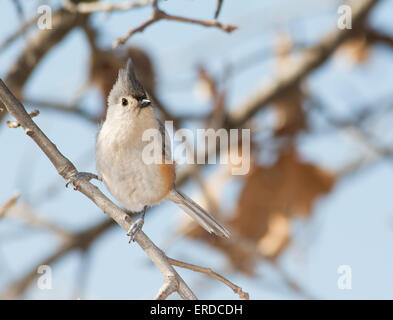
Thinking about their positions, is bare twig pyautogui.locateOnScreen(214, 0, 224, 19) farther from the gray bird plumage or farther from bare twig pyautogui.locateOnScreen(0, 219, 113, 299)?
bare twig pyautogui.locateOnScreen(0, 219, 113, 299)

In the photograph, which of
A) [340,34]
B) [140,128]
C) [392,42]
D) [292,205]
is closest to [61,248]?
[292,205]

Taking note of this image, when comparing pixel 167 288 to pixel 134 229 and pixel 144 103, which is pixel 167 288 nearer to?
pixel 134 229

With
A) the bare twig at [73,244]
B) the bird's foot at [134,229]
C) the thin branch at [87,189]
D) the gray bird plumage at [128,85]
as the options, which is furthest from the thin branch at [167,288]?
the bare twig at [73,244]

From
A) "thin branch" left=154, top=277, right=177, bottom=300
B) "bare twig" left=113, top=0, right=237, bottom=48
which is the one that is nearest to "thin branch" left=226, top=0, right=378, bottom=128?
"bare twig" left=113, top=0, right=237, bottom=48

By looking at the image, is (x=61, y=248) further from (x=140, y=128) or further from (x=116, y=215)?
(x=116, y=215)

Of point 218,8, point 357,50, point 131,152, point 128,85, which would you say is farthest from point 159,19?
point 357,50

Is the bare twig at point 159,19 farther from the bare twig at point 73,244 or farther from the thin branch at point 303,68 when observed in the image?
the bare twig at point 73,244
